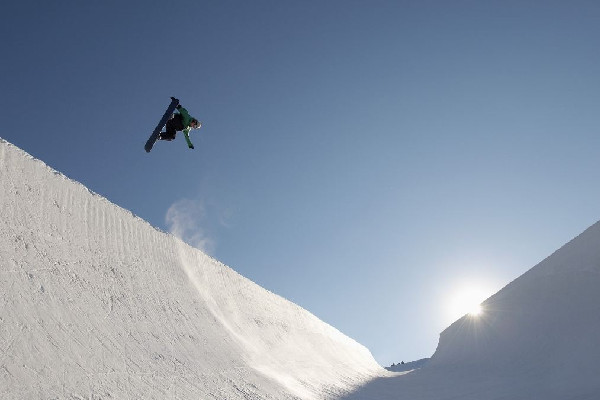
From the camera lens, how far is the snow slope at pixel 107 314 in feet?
13.0

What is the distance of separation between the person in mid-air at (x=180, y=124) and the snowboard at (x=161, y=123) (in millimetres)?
69

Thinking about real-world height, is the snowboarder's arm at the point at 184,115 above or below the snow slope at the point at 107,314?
above

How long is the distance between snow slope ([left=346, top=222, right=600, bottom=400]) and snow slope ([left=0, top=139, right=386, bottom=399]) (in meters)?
2.79

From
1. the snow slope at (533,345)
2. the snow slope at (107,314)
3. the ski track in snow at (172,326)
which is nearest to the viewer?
the snow slope at (107,314)

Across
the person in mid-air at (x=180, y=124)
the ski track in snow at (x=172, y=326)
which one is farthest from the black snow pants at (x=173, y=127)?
the ski track in snow at (x=172, y=326)

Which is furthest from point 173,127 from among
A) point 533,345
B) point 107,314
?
point 533,345

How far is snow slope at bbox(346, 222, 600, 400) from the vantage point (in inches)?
323

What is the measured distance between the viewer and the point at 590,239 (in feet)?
38.4

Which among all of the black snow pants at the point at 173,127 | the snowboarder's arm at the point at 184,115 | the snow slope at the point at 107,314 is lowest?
the snow slope at the point at 107,314

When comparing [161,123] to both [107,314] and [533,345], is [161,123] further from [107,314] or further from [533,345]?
[533,345]

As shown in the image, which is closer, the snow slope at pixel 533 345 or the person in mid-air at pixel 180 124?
the person in mid-air at pixel 180 124

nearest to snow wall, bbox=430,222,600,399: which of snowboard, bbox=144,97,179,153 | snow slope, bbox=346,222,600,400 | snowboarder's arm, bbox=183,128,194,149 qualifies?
snow slope, bbox=346,222,600,400

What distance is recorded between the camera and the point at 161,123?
7785 millimetres

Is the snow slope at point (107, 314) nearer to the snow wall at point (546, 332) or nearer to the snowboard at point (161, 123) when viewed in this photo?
the snowboard at point (161, 123)
